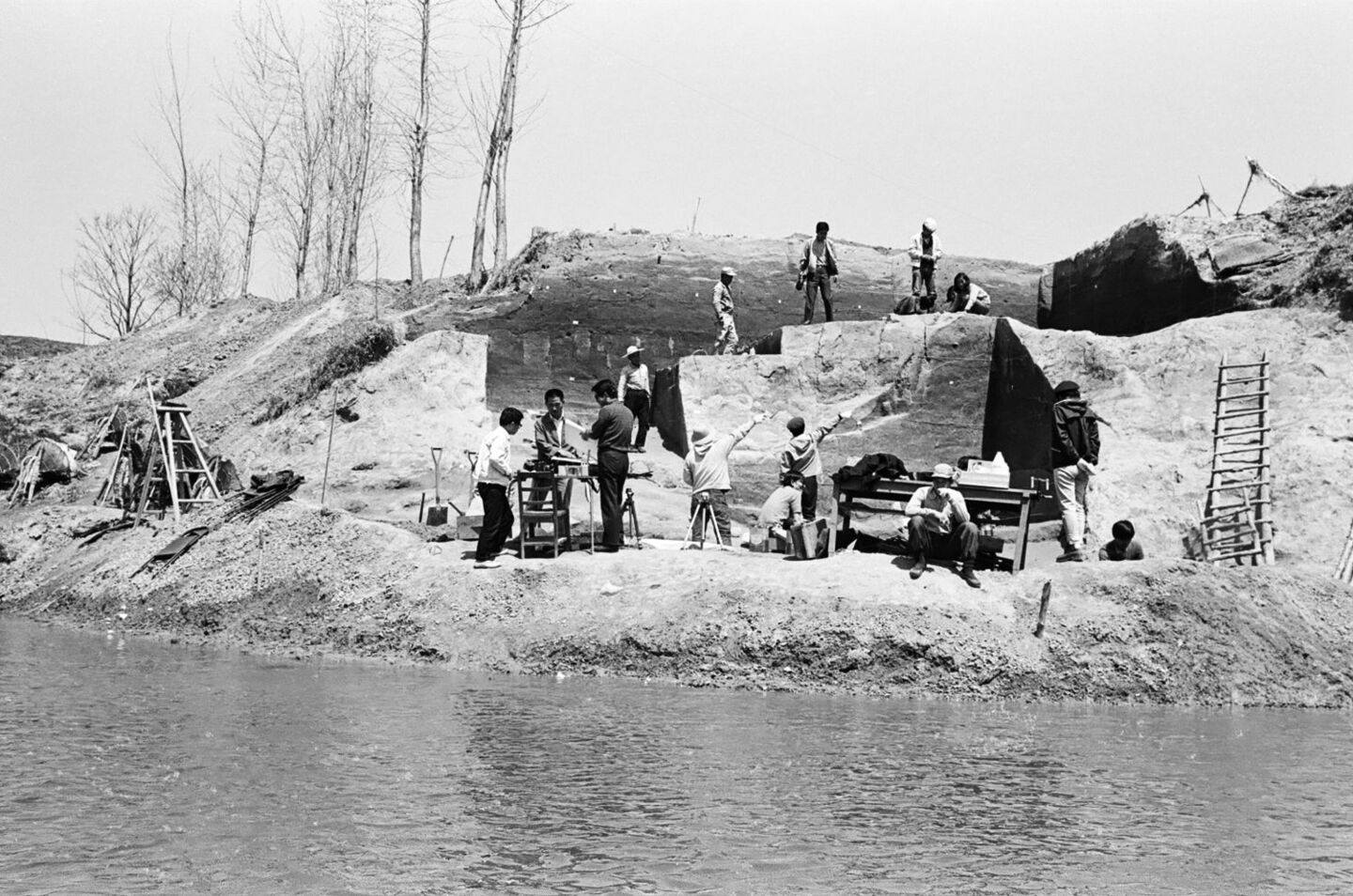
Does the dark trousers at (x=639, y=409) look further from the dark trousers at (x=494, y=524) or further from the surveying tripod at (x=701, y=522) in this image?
the dark trousers at (x=494, y=524)

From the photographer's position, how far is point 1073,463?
1277 cm

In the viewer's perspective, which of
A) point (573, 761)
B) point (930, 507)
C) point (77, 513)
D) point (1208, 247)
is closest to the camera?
point (573, 761)

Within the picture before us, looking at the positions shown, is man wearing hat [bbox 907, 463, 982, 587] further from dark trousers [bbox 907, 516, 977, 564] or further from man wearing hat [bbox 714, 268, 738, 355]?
man wearing hat [bbox 714, 268, 738, 355]

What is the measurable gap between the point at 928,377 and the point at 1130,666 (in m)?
7.65

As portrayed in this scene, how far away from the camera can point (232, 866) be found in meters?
6.16

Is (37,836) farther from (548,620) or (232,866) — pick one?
(548,620)

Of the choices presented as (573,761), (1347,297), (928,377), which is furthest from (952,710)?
(1347,297)

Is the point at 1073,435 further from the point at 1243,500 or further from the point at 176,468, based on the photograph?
the point at 176,468

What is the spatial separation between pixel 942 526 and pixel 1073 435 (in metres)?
1.82

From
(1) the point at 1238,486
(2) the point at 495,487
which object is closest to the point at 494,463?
(2) the point at 495,487

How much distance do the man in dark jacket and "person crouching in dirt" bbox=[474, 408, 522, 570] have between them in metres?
4.91

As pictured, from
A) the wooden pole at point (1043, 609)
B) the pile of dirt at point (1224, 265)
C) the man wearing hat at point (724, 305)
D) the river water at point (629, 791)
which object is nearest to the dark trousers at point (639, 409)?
the man wearing hat at point (724, 305)

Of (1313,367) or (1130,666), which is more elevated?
(1313,367)

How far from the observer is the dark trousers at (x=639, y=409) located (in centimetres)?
1664
